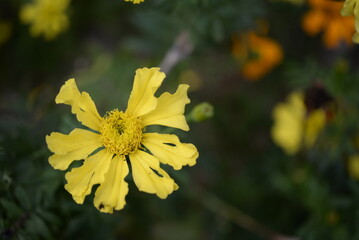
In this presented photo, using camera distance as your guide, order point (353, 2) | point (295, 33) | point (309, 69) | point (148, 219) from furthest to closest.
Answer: point (295, 33)
point (148, 219)
point (309, 69)
point (353, 2)

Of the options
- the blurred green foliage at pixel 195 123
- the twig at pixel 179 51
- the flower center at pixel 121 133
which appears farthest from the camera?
the twig at pixel 179 51

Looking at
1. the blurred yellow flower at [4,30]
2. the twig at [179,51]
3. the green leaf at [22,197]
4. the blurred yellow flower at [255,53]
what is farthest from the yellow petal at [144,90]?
the blurred yellow flower at [4,30]

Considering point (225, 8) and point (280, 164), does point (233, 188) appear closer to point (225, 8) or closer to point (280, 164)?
point (280, 164)

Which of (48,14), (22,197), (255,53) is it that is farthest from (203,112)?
(48,14)

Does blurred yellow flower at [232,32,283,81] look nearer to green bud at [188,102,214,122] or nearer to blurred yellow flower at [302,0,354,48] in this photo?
blurred yellow flower at [302,0,354,48]

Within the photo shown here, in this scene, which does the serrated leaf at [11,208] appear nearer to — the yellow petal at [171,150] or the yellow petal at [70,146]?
the yellow petal at [70,146]

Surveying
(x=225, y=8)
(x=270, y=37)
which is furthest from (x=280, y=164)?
(x=225, y=8)

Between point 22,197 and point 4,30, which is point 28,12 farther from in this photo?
point 22,197
